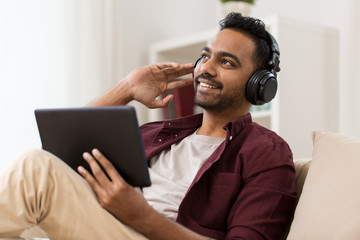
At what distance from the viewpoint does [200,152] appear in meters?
1.57

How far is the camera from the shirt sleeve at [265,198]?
1.26m

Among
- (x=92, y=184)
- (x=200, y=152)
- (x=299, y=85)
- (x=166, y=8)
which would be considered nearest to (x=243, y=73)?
(x=200, y=152)

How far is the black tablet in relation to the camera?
1156 mm

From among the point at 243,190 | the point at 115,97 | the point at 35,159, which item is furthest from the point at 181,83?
the point at 35,159

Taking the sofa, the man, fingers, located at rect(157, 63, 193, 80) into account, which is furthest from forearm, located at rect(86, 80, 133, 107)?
the sofa

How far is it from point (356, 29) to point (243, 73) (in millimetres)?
1224

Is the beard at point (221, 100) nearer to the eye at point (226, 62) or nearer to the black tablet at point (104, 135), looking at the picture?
the eye at point (226, 62)

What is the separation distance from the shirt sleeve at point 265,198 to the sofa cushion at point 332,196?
0.18ft

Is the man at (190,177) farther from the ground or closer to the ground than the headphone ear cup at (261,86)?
closer to the ground

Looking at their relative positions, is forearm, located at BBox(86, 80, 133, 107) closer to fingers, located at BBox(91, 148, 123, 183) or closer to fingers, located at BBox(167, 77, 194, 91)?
fingers, located at BBox(167, 77, 194, 91)

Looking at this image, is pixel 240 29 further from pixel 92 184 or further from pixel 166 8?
pixel 166 8

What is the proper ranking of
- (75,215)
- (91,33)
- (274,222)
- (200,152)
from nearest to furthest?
1. (75,215)
2. (274,222)
3. (200,152)
4. (91,33)

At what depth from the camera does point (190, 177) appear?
4.88ft

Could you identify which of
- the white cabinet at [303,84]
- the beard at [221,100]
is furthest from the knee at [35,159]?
the white cabinet at [303,84]
